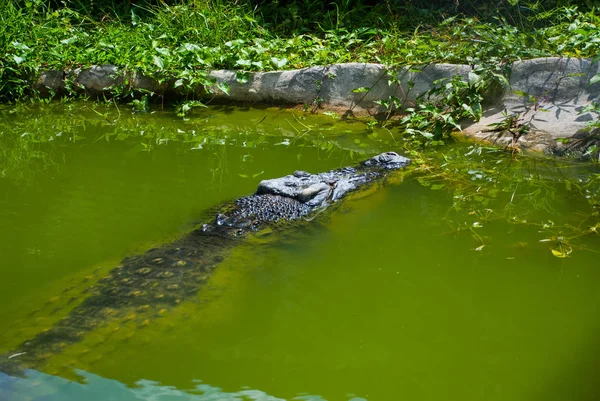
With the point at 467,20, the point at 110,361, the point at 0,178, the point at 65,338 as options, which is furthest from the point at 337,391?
the point at 467,20

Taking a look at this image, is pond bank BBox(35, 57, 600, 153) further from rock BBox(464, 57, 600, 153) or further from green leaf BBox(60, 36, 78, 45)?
green leaf BBox(60, 36, 78, 45)

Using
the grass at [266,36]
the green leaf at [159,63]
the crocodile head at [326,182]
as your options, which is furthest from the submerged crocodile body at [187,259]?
the green leaf at [159,63]

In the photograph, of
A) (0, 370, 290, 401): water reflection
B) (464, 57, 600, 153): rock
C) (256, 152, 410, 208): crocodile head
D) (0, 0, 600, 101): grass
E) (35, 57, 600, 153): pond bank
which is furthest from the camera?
(0, 0, 600, 101): grass

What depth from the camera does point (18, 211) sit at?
153 inches

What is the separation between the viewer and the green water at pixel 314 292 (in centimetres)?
233

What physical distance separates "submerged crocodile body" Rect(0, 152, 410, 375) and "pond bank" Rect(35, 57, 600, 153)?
1212 millimetres

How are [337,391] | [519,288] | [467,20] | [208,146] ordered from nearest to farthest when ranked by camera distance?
[337,391] → [519,288] → [208,146] → [467,20]

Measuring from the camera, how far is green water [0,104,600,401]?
91.9 inches

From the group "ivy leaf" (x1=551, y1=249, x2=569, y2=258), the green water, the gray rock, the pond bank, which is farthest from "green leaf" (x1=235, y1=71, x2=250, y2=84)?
"ivy leaf" (x1=551, y1=249, x2=569, y2=258)

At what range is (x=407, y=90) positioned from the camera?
5805mm

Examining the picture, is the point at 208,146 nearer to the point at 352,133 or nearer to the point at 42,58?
the point at 352,133

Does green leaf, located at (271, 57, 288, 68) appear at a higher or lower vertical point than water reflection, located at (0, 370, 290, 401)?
higher

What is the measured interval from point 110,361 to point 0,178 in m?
2.56

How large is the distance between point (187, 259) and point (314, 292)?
0.73 metres
